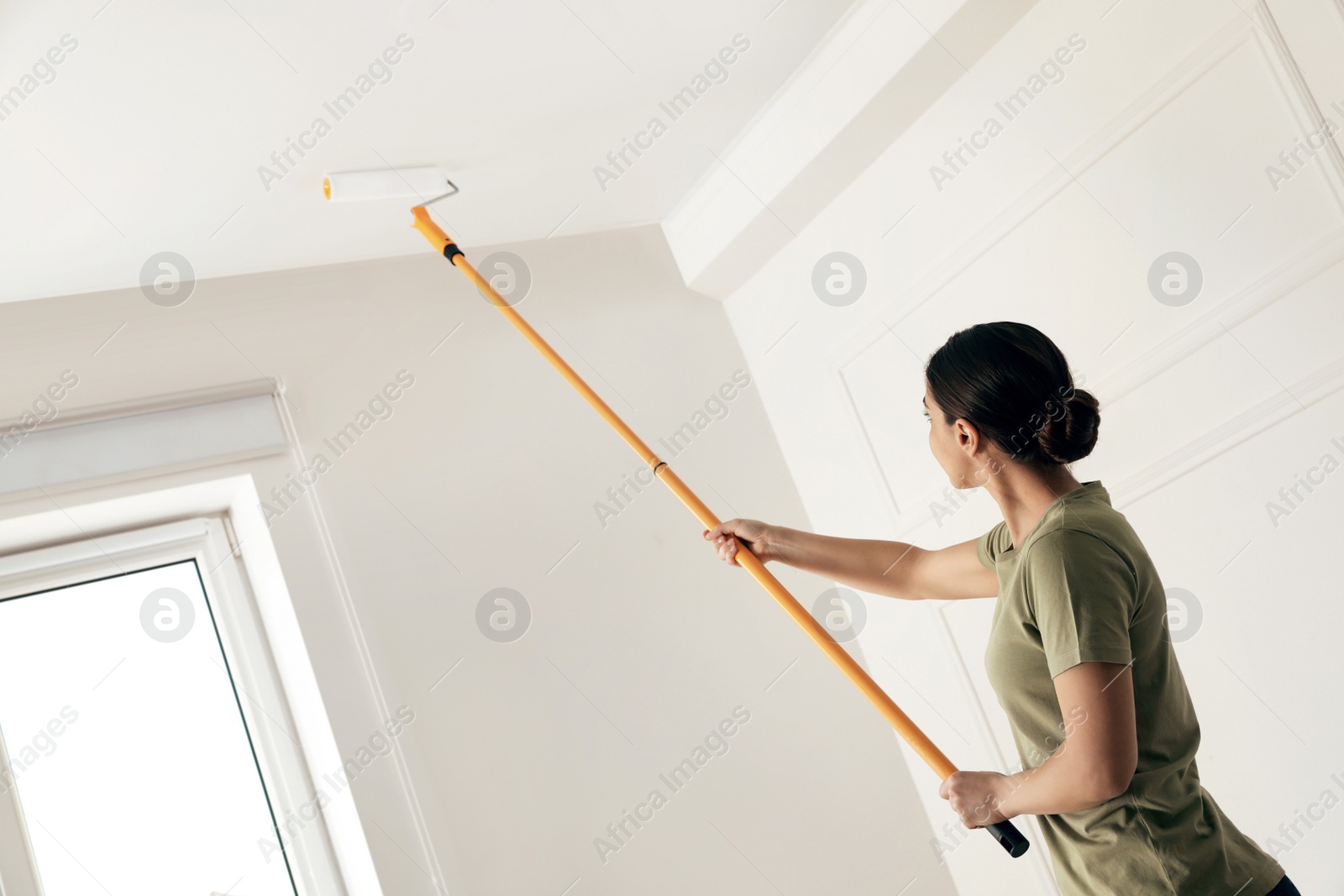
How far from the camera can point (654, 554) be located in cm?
266

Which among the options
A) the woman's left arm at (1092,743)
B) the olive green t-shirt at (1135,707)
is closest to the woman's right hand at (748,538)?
the olive green t-shirt at (1135,707)

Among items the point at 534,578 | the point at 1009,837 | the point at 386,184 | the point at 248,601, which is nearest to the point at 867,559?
the point at 1009,837

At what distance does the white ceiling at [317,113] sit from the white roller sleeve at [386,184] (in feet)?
0.09

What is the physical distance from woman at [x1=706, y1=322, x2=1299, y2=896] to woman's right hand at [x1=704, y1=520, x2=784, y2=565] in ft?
1.62

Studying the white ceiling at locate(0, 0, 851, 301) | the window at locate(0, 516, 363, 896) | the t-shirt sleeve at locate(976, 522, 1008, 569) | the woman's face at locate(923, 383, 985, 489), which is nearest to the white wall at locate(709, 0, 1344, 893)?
the white ceiling at locate(0, 0, 851, 301)

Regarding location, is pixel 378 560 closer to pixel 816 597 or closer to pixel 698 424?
pixel 698 424

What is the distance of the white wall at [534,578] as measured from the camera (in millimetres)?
2229

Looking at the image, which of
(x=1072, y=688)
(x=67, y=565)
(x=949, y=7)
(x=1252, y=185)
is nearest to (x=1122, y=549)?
(x=1072, y=688)

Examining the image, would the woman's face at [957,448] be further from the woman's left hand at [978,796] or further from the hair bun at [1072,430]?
the woman's left hand at [978,796]

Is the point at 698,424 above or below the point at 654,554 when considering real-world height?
above

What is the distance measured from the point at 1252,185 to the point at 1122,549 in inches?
38.7

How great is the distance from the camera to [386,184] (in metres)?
2.21

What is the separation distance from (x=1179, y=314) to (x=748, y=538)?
0.92m

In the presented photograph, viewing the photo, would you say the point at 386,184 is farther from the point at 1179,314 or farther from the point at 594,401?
the point at 1179,314
